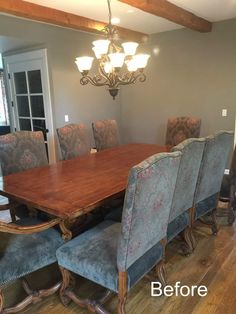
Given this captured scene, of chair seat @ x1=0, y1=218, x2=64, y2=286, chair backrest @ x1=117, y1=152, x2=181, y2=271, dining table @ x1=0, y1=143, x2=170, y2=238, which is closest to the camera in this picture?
chair backrest @ x1=117, y1=152, x2=181, y2=271

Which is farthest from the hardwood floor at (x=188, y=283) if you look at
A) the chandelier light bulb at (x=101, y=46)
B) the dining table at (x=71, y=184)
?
the chandelier light bulb at (x=101, y=46)

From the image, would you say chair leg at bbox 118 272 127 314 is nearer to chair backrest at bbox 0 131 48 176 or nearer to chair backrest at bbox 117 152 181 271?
chair backrest at bbox 117 152 181 271

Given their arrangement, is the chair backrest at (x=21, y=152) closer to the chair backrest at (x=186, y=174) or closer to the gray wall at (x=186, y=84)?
the chair backrest at (x=186, y=174)

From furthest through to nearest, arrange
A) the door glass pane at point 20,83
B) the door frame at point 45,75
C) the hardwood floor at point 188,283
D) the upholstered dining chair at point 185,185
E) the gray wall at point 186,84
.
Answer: the door glass pane at point 20,83 < the gray wall at point 186,84 < the door frame at point 45,75 < the upholstered dining chair at point 185,185 < the hardwood floor at point 188,283

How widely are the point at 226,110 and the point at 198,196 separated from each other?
236cm

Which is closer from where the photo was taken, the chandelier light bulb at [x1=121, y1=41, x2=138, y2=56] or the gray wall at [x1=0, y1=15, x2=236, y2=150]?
the chandelier light bulb at [x1=121, y1=41, x2=138, y2=56]

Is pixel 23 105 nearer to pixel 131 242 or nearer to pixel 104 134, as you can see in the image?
pixel 104 134

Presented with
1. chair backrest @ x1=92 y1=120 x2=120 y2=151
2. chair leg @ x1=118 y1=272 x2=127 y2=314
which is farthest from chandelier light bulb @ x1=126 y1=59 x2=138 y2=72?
chair leg @ x1=118 y1=272 x2=127 y2=314

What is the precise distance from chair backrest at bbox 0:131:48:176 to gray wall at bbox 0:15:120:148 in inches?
57.1

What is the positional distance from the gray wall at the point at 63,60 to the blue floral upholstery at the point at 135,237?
9.15ft

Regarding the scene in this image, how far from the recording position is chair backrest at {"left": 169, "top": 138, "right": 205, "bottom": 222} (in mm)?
1907

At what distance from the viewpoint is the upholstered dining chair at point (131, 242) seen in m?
1.38

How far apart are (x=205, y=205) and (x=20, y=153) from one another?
5.98ft

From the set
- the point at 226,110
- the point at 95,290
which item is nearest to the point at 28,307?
the point at 95,290
